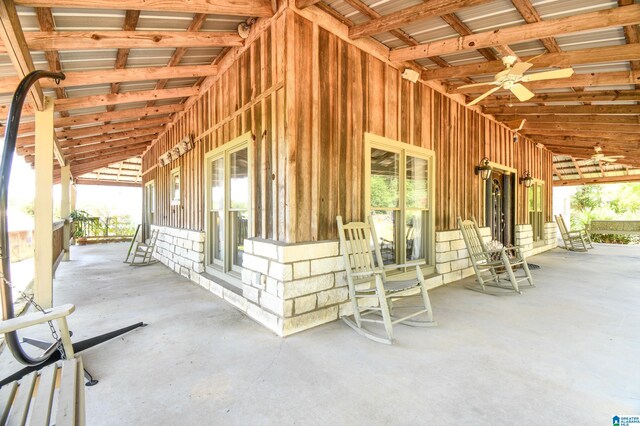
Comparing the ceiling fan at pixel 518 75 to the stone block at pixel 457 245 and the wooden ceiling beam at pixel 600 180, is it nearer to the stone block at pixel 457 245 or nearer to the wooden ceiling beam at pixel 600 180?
the stone block at pixel 457 245

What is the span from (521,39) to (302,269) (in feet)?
10.3

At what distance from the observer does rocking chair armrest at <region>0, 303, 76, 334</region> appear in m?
1.26

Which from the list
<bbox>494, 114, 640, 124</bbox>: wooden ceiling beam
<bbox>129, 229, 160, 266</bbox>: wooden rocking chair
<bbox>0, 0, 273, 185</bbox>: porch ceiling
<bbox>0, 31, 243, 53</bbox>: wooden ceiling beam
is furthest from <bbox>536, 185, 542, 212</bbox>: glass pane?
<bbox>129, 229, 160, 266</bbox>: wooden rocking chair

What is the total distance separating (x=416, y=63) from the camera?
4059 mm

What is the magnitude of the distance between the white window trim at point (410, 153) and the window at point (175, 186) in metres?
4.10

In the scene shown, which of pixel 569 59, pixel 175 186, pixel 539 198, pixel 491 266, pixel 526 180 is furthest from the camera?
pixel 539 198

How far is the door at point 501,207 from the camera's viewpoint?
601 centimetres

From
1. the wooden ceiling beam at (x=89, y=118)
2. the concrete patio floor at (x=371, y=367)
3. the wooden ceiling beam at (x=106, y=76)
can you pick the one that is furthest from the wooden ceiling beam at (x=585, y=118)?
the wooden ceiling beam at (x=89, y=118)

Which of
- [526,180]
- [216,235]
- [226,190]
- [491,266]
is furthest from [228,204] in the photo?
[526,180]

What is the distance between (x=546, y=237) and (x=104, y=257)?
1219 centimetres

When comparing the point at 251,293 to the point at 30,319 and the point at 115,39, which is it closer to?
the point at 30,319

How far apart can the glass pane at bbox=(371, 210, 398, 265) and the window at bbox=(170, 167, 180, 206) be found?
4.12m

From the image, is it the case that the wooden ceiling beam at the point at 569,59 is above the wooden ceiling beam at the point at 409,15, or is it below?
below

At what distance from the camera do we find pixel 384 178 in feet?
12.3
